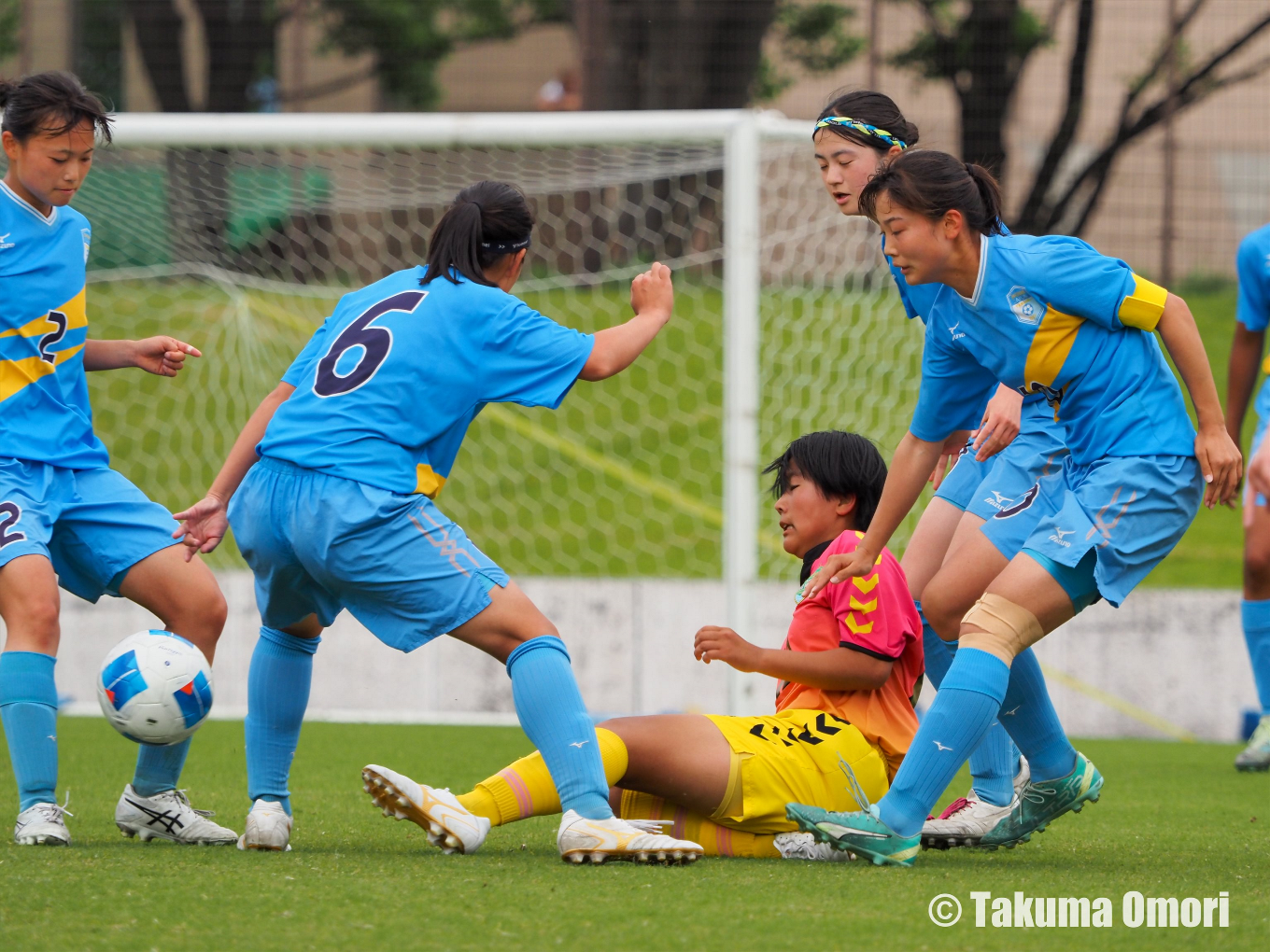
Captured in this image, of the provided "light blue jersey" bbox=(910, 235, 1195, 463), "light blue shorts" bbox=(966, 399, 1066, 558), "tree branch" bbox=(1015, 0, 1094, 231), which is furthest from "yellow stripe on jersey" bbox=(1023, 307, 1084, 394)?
"tree branch" bbox=(1015, 0, 1094, 231)

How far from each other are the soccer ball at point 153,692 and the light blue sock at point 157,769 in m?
0.30

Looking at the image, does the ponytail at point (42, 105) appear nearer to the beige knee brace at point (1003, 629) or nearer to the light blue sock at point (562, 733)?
the light blue sock at point (562, 733)

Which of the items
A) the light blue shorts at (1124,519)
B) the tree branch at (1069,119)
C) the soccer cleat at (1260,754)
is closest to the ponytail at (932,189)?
the light blue shorts at (1124,519)

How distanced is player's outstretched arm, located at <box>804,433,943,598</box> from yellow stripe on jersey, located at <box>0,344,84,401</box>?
2088mm

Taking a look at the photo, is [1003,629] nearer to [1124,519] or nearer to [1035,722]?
[1124,519]

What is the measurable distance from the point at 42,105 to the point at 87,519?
1078 mm

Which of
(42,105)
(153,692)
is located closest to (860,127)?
(42,105)

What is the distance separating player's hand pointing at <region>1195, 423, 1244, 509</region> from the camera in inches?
128

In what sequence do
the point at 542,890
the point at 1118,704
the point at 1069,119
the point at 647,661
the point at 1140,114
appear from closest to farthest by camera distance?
the point at 542,890
the point at 1118,704
the point at 647,661
the point at 1140,114
the point at 1069,119

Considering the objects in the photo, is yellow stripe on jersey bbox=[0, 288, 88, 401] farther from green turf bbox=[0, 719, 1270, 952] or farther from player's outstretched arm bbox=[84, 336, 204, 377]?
green turf bbox=[0, 719, 1270, 952]

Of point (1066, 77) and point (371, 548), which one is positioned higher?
point (1066, 77)

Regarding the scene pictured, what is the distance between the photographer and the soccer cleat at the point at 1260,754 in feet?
A: 19.4

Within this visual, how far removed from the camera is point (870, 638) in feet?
11.6

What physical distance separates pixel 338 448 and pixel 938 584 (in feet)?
5.32
